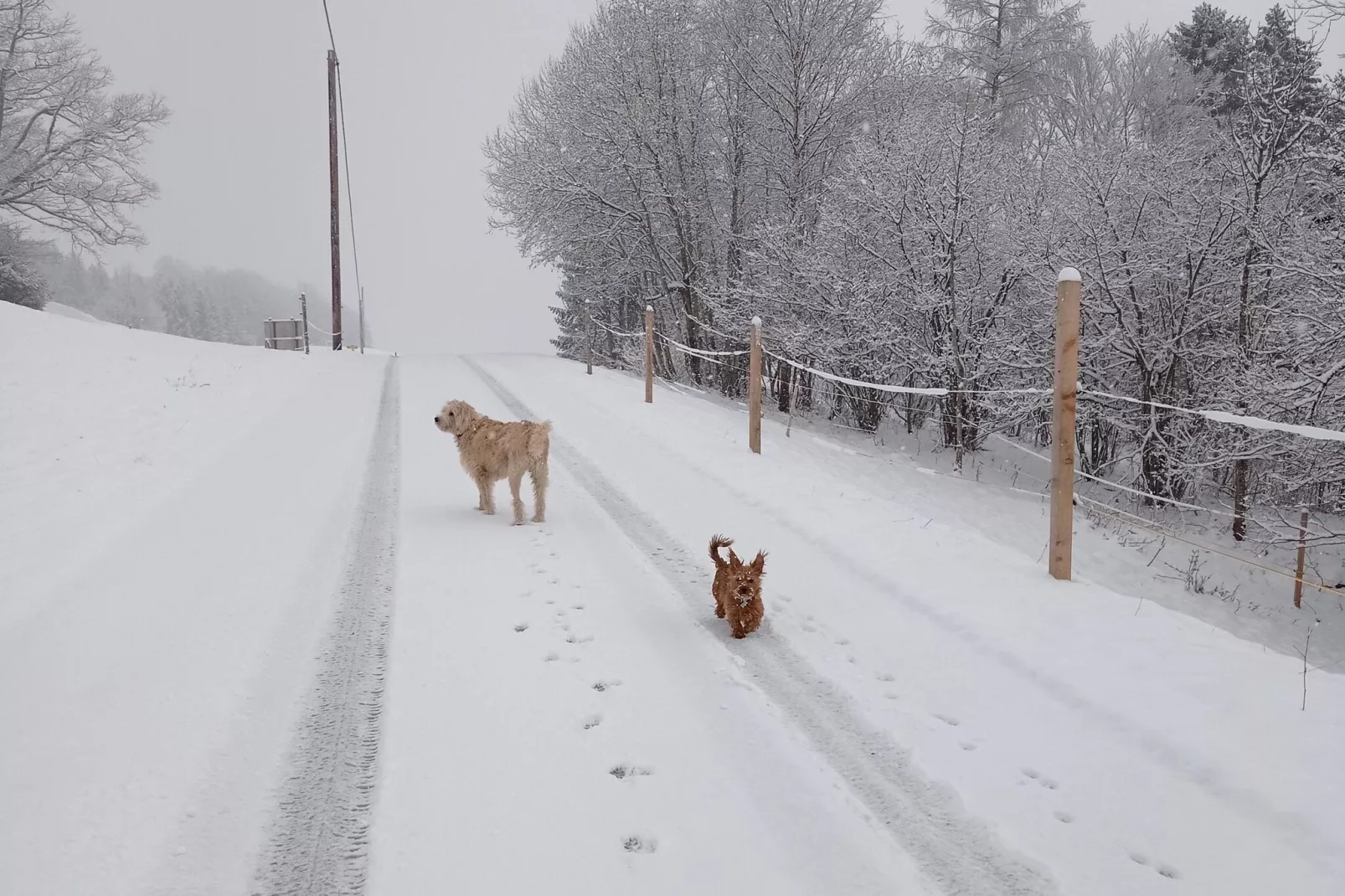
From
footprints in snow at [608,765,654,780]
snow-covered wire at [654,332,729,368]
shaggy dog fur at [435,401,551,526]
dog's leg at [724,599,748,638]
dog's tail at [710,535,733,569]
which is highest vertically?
snow-covered wire at [654,332,729,368]

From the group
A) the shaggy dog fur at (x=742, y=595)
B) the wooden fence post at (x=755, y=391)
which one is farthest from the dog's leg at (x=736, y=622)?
the wooden fence post at (x=755, y=391)

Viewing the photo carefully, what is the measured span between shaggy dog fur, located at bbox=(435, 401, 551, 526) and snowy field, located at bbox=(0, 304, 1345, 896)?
10.5 inches

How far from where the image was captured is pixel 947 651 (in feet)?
12.3

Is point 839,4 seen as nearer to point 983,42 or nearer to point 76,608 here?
point 983,42

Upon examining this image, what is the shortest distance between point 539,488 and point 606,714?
3052 millimetres

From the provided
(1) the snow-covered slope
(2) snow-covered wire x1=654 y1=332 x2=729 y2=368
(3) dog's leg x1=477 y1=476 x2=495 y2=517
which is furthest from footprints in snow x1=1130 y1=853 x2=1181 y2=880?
(2) snow-covered wire x1=654 y1=332 x2=729 y2=368

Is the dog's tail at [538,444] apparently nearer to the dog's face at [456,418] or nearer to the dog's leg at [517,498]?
the dog's leg at [517,498]

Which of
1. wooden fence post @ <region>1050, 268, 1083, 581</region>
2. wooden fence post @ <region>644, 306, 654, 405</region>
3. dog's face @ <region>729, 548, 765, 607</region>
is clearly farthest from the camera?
wooden fence post @ <region>644, 306, 654, 405</region>

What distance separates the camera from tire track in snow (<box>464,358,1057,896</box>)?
Answer: 7.30ft

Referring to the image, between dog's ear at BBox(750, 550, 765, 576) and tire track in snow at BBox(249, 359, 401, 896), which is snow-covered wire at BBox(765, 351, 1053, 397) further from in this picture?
tire track in snow at BBox(249, 359, 401, 896)

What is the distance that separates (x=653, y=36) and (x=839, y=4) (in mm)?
4653

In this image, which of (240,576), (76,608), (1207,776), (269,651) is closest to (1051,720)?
(1207,776)

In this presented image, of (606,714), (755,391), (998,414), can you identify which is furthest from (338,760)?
(998,414)

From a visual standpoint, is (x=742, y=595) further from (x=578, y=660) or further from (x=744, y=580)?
(x=578, y=660)
